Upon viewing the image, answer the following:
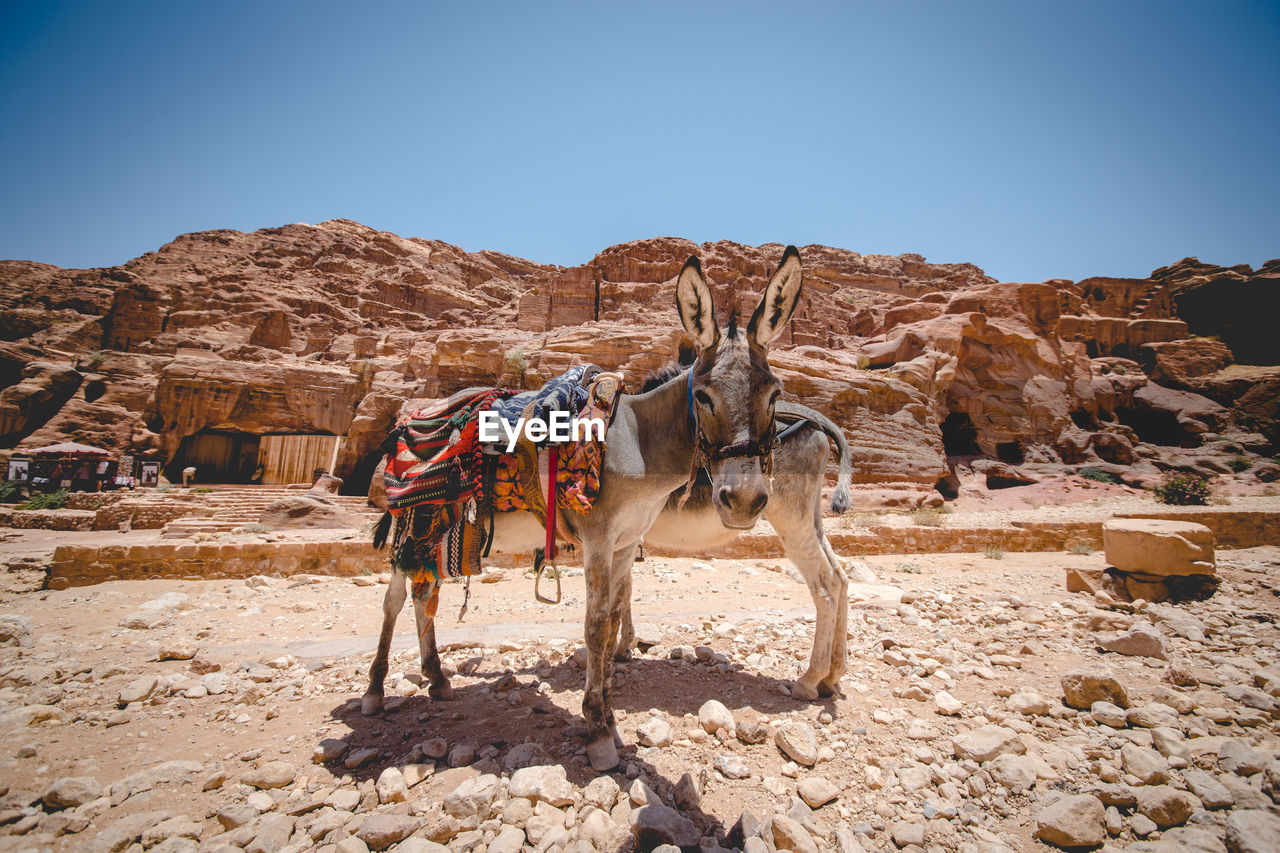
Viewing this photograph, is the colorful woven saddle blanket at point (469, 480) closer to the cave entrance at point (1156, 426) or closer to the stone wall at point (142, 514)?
the stone wall at point (142, 514)

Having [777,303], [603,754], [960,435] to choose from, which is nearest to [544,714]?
[603,754]

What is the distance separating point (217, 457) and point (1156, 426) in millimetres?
51503

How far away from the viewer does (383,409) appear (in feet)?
63.6

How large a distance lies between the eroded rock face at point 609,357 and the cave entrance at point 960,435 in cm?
10

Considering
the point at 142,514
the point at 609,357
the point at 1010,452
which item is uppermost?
the point at 609,357

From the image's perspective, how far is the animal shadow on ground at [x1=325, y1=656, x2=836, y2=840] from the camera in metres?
2.30

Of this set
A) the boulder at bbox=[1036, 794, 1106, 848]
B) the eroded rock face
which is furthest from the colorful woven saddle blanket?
the boulder at bbox=[1036, 794, 1106, 848]

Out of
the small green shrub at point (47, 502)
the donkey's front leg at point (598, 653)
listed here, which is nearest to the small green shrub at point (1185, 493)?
the donkey's front leg at point (598, 653)

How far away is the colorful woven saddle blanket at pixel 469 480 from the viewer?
2546mm

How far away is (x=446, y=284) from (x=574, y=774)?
67.6 meters

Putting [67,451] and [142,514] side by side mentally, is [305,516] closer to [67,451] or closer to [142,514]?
[142,514]

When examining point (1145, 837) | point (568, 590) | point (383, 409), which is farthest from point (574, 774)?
point (383, 409)

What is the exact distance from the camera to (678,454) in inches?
95.9

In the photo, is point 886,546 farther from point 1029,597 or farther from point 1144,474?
point 1144,474
